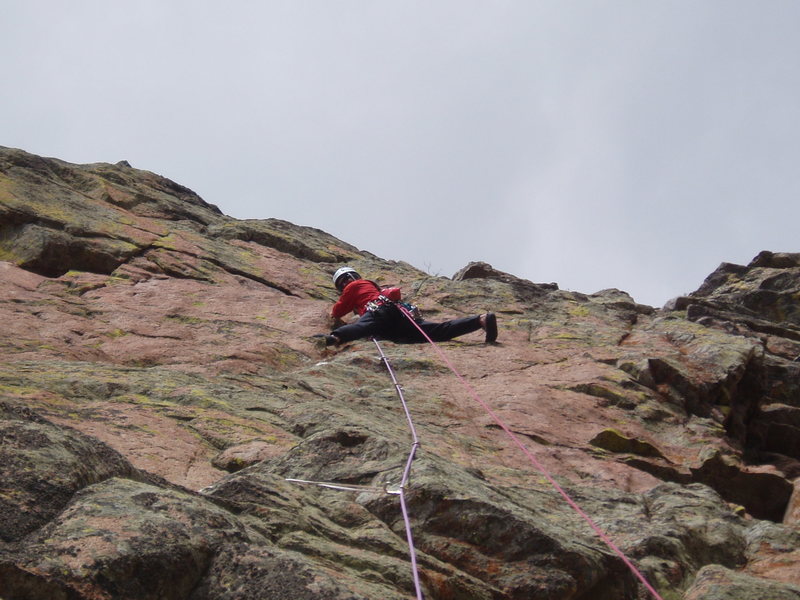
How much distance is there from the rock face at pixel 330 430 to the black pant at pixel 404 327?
254 millimetres

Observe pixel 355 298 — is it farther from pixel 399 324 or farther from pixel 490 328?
pixel 490 328

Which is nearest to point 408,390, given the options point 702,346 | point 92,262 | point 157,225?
point 702,346

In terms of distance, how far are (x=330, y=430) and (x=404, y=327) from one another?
5571mm

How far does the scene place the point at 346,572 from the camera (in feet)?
12.2

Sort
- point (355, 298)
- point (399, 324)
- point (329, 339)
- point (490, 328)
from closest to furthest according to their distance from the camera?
point (329, 339), point (490, 328), point (399, 324), point (355, 298)

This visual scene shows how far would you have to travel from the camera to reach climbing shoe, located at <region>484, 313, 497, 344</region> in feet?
36.5

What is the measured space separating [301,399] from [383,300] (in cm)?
398

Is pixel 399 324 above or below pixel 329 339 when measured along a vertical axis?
above

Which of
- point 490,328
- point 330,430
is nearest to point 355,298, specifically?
point 490,328

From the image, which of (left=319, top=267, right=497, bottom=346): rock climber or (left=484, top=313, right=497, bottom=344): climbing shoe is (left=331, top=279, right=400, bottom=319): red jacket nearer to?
(left=319, top=267, right=497, bottom=346): rock climber

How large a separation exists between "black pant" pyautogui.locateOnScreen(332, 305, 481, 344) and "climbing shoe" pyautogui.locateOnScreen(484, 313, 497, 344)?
0.54 feet

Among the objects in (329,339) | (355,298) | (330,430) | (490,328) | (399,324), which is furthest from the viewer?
(355,298)

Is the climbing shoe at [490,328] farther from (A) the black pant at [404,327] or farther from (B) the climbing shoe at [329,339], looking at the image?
(B) the climbing shoe at [329,339]

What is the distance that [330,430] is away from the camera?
5.82 meters
